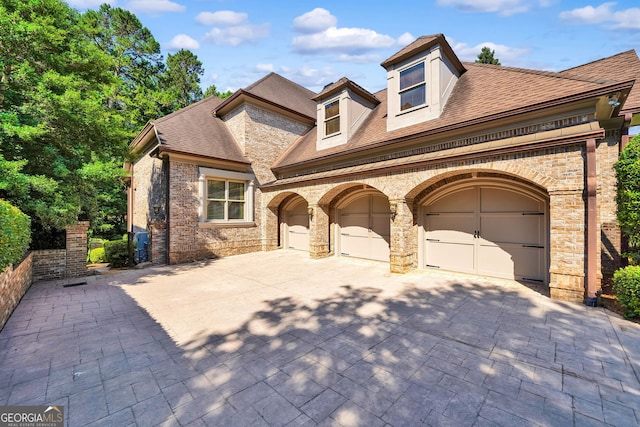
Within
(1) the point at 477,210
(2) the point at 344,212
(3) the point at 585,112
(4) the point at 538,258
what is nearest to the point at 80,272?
(2) the point at 344,212

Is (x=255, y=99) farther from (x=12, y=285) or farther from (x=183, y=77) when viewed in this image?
(x=183, y=77)

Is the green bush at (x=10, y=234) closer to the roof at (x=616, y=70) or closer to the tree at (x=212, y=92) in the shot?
the roof at (x=616, y=70)

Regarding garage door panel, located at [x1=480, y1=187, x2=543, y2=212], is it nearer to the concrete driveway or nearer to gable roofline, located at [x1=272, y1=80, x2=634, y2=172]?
gable roofline, located at [x1=272, y1=80, x2=634, y2=172]

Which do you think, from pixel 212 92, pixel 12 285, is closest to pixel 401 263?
pixel 12 285

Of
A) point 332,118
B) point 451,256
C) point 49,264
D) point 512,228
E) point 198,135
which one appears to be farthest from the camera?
point 198,135

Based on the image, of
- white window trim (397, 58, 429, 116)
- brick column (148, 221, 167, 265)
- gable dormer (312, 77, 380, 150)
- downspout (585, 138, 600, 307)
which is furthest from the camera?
gable dormer (312, 77, 380, 150)

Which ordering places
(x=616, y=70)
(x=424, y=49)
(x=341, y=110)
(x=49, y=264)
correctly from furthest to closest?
(x=341, y=110), (x=424, y=49), (x=49, y=264), (x=616, y=70)

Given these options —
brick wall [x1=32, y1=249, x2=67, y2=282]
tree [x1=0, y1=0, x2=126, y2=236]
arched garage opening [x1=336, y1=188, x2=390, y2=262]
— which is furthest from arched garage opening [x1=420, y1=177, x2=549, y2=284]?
brick wall [x1=32, y1=249, x2=67, y2=282]

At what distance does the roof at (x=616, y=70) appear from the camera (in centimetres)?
654

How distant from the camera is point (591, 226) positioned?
5062 mm

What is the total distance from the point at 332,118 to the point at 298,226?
5497 mm

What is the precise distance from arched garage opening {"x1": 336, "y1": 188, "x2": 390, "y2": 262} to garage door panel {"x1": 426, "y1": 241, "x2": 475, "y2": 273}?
1.67 metres

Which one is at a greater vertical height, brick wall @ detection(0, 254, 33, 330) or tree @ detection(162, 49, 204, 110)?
Answer: tree @ detection(162, 49, 204, 110)

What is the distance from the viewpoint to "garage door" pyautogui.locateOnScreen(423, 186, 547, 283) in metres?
6.70
